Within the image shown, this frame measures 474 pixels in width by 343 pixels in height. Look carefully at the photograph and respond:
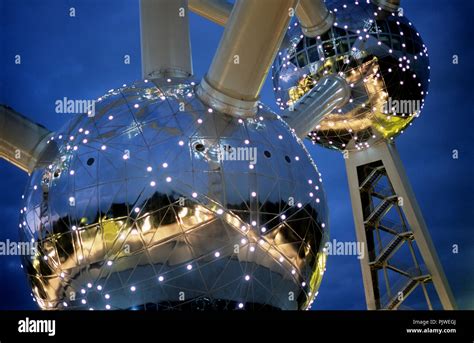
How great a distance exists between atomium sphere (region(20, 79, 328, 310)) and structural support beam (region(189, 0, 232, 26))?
5.98 m

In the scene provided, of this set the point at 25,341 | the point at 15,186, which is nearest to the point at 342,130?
the point at 15,186

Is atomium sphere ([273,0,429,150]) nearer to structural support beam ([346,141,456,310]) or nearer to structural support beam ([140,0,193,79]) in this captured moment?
structural support beam ([346,141,456,310])

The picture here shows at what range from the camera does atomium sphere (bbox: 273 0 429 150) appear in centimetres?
1564

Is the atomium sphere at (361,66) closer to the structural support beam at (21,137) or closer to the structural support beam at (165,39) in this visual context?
the structural support beam at (165,39)

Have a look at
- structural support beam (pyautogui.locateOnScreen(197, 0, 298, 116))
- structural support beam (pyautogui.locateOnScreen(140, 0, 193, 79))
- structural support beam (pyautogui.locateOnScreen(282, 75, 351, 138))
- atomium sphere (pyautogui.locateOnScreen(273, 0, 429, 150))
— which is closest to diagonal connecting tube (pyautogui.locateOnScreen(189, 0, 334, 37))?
atomium sphere (pyautogui.locateOnScreen(273, 0, 429, 150))

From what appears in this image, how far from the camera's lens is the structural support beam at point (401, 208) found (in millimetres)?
17253

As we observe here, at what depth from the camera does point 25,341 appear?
6.51 m

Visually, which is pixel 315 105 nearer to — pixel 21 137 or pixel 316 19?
pixel 316 19

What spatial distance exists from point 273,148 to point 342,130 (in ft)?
27.0

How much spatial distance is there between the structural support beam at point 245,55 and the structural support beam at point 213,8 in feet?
19.3

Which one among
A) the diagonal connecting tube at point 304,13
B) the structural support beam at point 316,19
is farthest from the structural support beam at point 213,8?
the structural support beam at point 316,19

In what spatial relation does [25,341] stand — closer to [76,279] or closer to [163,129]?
[76,279]

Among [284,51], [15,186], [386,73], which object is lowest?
[15,186]

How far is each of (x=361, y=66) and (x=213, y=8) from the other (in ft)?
10.8
